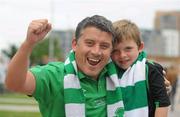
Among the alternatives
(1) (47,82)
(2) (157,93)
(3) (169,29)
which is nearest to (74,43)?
A: (1) (47,82)

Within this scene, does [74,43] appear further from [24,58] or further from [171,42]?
[171,42]

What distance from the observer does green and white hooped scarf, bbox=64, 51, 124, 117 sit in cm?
336

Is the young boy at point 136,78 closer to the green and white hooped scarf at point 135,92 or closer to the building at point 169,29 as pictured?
the green and white hooped scarf at point 135,92

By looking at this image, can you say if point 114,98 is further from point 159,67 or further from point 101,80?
point 159,67

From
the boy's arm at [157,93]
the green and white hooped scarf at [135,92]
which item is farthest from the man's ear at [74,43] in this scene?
the boy's arm at [157,93]

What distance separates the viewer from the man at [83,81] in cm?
337

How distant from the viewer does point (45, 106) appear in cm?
344

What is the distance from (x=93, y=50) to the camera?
3387 mm

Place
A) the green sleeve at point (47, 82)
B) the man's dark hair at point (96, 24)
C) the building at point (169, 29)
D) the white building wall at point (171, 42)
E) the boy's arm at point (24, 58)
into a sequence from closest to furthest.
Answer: the boy's arm at point (24, 58) < the green sleeve at point (47, 82) < the man's dark hair at point (96, 24) < the white building wall at point (171, 42) < the building at point (169, 29)

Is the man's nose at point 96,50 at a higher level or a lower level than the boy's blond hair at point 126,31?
lower

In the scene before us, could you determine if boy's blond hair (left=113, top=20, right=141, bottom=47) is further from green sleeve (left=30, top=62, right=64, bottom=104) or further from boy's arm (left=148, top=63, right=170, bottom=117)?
green sleeve (left=30, top=62, right=64, bottom=104)

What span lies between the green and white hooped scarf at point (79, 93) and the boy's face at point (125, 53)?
134 mm

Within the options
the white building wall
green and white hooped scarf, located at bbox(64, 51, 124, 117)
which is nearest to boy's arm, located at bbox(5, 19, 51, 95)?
green and white hooped scarf, located at bbox(64, 51, 124, 117)

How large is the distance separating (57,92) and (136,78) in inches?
22.1
